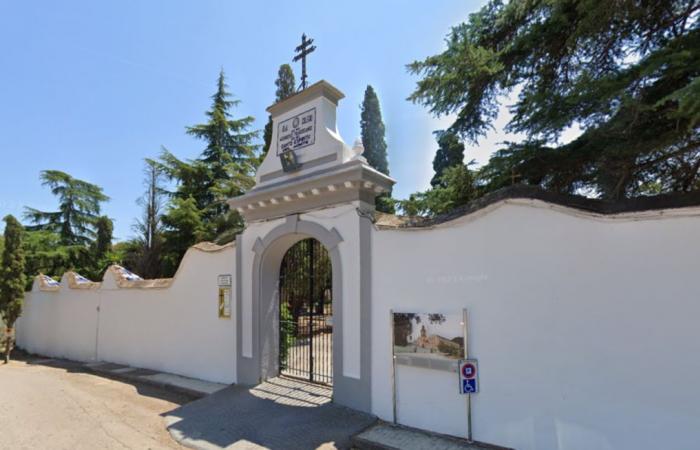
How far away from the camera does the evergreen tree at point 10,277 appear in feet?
40.1

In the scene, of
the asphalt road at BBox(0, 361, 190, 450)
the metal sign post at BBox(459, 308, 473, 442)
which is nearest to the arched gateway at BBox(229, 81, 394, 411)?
the metal sign post at BBox(459, 308, 473, 442)

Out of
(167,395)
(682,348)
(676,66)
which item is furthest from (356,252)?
(167,395)

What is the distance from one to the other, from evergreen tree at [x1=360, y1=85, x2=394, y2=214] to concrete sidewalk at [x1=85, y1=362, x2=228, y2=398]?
63.5 ft

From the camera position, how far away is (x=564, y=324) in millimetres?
3988

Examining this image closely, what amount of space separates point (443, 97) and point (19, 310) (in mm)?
15710

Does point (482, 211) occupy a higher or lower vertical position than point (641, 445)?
higher

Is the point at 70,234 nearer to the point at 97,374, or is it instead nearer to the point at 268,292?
the point at 97,374

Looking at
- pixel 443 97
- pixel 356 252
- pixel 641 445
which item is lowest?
pixel 641 445

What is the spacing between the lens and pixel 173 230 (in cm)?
1630

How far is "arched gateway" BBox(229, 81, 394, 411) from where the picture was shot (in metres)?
5.73

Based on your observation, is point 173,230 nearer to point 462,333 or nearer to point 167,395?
point 167,395

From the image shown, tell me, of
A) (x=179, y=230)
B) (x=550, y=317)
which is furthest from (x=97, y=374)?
(x=550, y=317)

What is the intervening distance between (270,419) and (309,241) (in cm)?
328

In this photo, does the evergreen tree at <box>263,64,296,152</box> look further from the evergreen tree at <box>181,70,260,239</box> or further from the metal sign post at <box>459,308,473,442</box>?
the metal sign post at <box>459,308,473,442</box>
